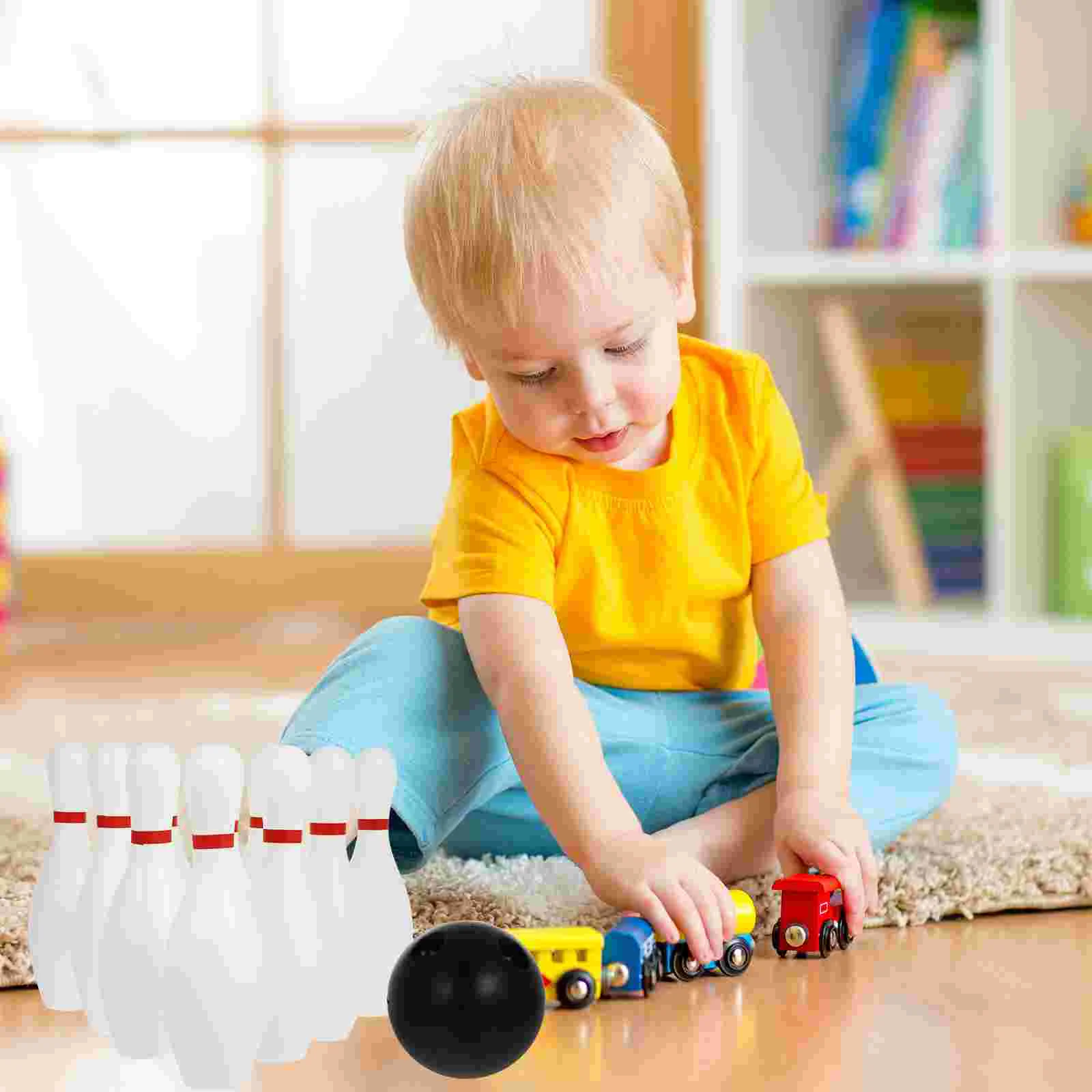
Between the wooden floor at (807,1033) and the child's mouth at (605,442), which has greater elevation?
the child's mouth at (605,442)

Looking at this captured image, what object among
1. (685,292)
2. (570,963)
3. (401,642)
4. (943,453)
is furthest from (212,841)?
(943,453)

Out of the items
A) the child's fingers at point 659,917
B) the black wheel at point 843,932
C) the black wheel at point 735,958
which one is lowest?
the black wheel at point 843,932

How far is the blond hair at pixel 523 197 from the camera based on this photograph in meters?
0.88

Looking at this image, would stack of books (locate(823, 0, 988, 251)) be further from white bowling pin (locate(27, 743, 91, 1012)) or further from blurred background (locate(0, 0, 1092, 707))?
white bowling pin (locate(27, 743, 91, 1012))

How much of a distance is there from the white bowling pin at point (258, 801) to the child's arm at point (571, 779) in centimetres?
18

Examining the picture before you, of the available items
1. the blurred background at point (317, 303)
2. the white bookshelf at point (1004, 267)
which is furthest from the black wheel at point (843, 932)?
the blurred background at point (317, 303)

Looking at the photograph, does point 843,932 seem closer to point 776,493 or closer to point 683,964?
point 683,964

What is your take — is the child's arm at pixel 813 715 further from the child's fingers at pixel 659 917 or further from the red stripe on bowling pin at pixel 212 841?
the red stripe on bowling pin at pixel 212 841

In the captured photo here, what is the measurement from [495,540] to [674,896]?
0.25 m

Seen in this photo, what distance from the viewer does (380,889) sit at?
793 millimetres

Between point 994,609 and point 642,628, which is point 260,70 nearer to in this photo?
point 994,609

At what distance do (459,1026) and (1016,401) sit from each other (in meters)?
1.63

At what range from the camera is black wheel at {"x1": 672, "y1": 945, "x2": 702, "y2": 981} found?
834 mm

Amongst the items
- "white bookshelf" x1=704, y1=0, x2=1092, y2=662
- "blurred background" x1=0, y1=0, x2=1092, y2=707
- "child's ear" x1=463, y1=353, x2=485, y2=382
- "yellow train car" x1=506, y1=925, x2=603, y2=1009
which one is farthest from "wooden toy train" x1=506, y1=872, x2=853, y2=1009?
"blurred background" x1=0, y1=0, x2=1092, y2=707
